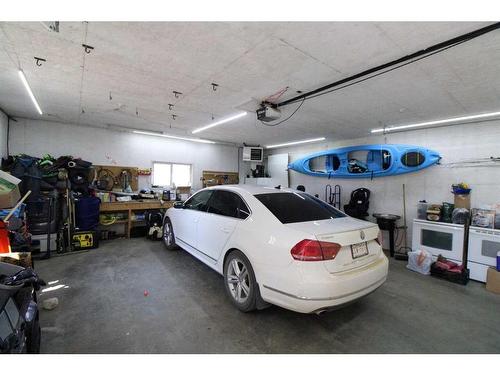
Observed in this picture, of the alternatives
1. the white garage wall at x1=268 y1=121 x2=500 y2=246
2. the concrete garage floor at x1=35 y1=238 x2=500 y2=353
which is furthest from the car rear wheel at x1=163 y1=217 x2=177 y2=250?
the white garage wall at x1=268 y1=121 x2=500 y2=246

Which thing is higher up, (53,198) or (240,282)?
(53,198)

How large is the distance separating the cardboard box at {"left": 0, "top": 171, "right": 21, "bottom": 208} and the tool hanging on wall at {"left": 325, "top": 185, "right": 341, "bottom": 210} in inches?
257

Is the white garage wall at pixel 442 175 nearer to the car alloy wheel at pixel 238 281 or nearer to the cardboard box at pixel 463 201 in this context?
the cardboard box at pixel 463 201

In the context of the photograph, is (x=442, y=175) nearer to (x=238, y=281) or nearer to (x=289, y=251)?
(x=289, y=251)

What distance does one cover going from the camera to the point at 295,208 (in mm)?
2457

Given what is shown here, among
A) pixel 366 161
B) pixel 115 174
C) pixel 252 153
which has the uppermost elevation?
pixel 252 153

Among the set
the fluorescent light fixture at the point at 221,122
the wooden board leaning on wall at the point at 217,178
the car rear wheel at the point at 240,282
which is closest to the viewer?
the car rear wheel at the point at 240,282

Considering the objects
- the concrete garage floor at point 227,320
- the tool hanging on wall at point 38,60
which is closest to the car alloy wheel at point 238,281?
the concrete garage floor at point 227,320

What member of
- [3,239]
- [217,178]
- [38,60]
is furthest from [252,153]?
[3,239]

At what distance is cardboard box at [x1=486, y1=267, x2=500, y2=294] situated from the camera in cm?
315

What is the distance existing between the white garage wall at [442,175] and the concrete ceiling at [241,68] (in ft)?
2.62

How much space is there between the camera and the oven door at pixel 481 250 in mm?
3396

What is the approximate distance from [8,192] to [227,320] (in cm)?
352

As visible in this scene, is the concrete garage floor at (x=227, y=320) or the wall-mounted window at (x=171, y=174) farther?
the wall-mounted window at (x=171, y=174)
